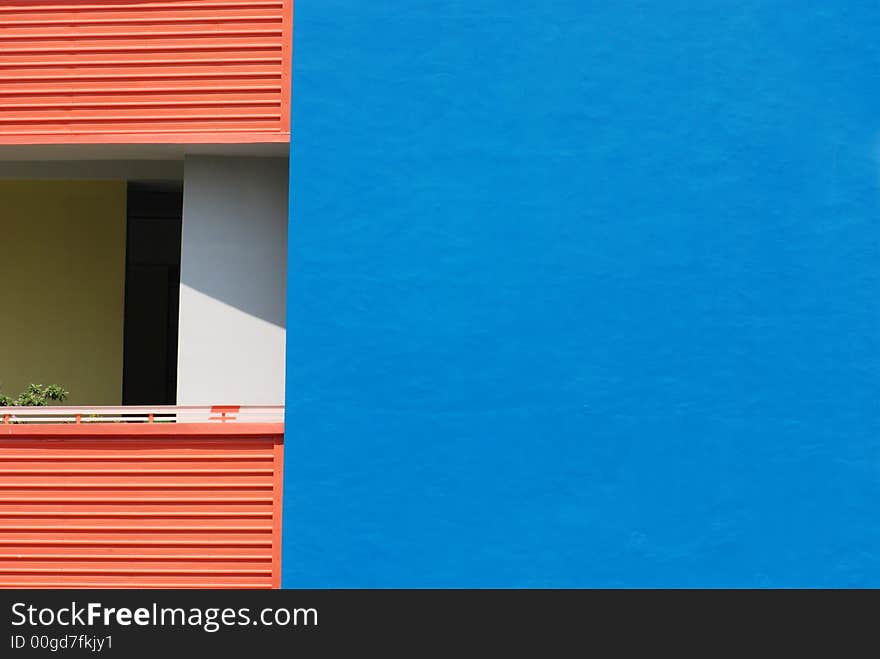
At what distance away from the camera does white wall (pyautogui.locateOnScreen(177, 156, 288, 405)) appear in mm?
13336

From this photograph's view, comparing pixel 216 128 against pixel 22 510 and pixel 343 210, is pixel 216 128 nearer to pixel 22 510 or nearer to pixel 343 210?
pixel 343 210

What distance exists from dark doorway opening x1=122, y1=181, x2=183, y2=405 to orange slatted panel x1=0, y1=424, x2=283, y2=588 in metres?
4.28

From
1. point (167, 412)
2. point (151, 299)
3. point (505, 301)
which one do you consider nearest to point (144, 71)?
point (167, 412)

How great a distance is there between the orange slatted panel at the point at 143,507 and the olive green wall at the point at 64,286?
10.0 feet

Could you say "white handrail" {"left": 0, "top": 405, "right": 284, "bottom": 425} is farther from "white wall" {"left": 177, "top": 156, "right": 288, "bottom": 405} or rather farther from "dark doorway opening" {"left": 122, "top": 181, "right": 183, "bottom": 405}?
"dark doorway opening" {"left": 122, "top": 181, "right": 183, "bottom": 405}

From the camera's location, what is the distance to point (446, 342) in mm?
12398

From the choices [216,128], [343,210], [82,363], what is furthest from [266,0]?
[82,363]

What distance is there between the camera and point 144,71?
12.9 metres

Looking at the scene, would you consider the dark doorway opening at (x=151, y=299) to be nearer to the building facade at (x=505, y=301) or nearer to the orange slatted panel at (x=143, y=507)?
the building facade at (x=505, y=301)

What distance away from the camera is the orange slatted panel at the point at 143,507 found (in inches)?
483

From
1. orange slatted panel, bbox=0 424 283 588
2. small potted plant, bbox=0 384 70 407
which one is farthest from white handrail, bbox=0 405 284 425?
small potted plant, bbox=0 384 70 407

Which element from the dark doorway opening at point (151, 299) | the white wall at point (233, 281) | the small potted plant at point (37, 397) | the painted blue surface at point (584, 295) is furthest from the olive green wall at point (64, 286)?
the painted blue surface at point (584, 295)

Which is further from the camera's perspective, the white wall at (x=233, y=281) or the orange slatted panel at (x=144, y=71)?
the white wall at (x=233, y=281)

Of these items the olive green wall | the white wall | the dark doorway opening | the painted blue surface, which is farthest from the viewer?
the dark doorway opening
